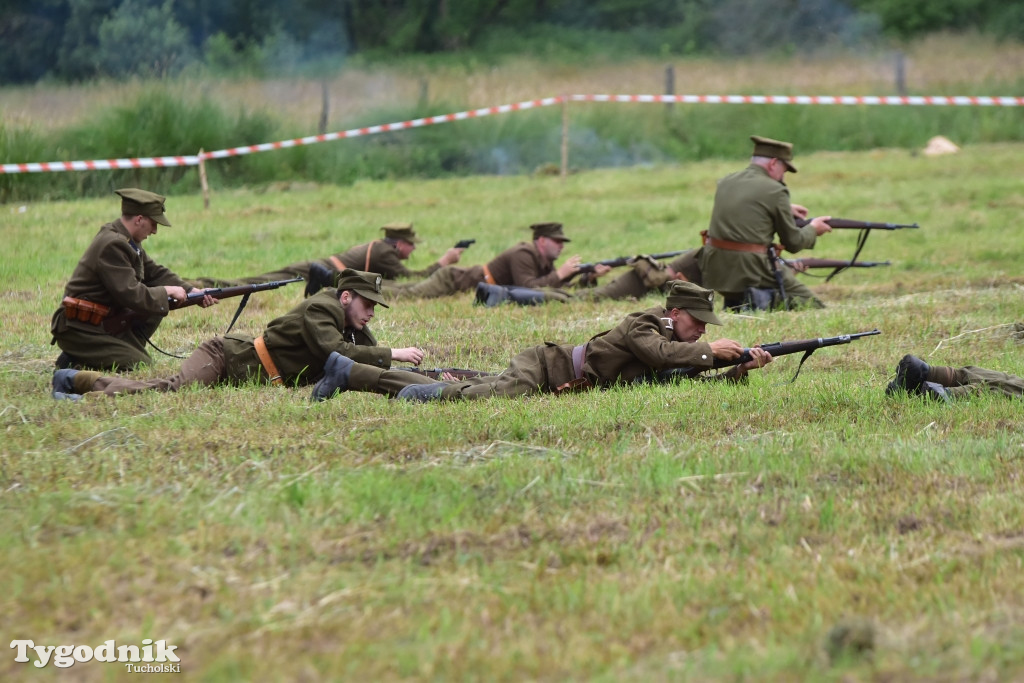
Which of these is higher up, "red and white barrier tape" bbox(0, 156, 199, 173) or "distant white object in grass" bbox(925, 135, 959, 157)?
"red and white barrier tape" bbox(0, 156, 199, 173)

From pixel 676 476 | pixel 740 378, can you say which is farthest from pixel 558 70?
pixel 676 476

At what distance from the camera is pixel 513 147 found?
2606cm

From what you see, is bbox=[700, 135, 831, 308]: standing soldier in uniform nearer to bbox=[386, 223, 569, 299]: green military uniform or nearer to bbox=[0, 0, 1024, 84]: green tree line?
bbox=[386, 223, 569, 299]: green military uniform

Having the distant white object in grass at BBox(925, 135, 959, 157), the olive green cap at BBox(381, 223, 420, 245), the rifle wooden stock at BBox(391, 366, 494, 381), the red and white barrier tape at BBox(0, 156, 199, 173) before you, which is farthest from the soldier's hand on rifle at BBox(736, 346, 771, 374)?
the distant white object in grass at BBox(925, 135, 959, 157)

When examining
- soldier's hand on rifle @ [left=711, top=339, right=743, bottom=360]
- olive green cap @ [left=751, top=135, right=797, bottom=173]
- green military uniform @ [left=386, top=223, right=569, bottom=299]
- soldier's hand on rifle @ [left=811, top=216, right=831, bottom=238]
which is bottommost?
green military uniform @ [left=386, top=223, right=569, bottom=299]

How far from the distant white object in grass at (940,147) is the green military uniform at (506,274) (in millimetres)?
13836

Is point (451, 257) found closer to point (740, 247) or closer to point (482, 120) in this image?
point (740, 247)

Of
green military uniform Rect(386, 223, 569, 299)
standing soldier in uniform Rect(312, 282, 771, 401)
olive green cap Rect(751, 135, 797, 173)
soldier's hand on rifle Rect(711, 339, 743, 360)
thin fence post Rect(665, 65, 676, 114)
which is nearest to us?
standing soldier in uniform Rect(312, 282, 771, 401)

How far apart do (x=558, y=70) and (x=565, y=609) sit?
3019 centimetres

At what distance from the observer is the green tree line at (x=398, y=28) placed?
30.2 meters

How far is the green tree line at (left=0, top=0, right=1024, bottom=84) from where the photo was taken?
30172 millimetres

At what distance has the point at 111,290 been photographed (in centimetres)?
946

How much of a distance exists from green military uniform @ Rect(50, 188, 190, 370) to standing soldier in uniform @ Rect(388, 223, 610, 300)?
431 centimetres

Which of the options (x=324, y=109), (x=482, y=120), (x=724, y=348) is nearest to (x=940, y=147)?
(x=482, y=120)
